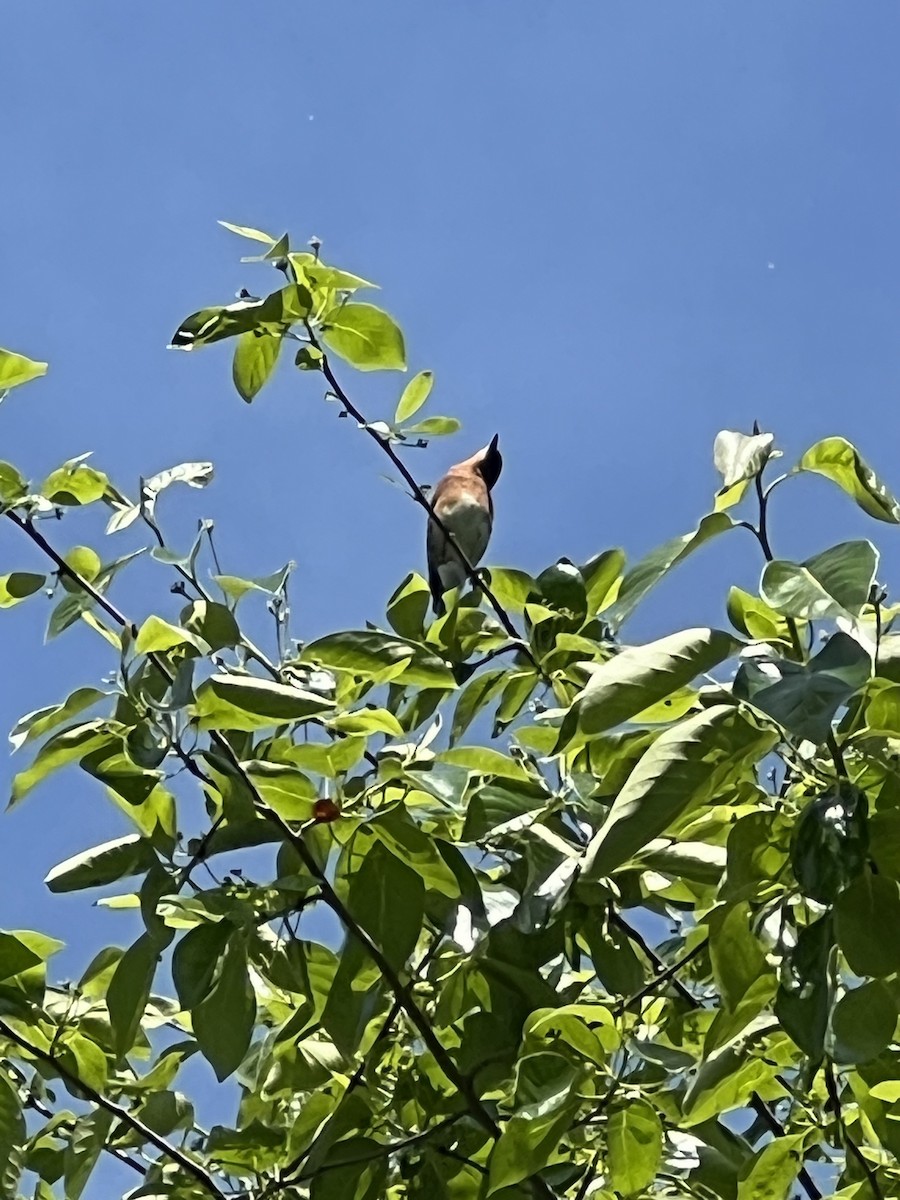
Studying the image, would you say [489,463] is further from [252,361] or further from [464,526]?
[252,361]

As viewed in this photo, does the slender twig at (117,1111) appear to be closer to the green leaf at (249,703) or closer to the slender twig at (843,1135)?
the green leaf at (249,703)

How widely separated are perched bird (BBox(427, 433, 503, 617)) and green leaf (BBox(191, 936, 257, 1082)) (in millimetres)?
4359

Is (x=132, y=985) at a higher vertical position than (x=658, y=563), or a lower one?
lower

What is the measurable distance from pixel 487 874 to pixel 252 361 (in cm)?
58

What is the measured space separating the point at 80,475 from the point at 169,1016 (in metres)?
0.62

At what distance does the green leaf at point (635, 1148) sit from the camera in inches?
44.3

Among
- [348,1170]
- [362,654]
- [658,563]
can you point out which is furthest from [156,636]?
[348,1170]

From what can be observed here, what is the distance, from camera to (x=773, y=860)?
1.05 m

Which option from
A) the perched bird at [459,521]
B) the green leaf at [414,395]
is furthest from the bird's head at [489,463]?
the green leaf at [414,395]

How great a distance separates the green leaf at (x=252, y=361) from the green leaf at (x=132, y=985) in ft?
1.98

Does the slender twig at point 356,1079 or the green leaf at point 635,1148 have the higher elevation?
the slender twig at point 356,1079

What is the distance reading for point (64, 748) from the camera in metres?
1.21

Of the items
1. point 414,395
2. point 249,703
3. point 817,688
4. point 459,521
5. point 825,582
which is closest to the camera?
point 817,688

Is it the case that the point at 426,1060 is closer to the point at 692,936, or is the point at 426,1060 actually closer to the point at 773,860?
the point at 692,936
